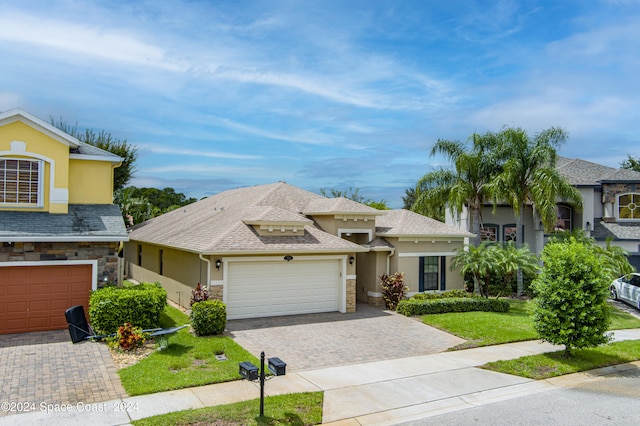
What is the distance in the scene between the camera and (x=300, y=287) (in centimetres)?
1691

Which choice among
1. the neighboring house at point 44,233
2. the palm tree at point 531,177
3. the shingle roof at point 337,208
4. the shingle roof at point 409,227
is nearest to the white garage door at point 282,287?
the shingle roof at point 337,208

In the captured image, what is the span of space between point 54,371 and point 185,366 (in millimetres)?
2741

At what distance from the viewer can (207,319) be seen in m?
13.3

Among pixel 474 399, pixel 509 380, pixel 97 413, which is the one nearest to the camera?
pixel 97 413

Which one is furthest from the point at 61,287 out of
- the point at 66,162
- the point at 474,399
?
the point at 474,399

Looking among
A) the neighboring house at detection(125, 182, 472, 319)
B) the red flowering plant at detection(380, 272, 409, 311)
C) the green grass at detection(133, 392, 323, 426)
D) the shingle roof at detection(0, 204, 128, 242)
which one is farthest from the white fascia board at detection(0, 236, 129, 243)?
the red flowering plant at detection(380, 272, 409, 311)

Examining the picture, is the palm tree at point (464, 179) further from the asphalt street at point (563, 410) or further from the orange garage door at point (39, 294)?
the orange garage door at point (39, 294)

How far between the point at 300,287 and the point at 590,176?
761 inches

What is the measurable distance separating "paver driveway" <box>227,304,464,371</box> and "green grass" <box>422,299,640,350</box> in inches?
19.5

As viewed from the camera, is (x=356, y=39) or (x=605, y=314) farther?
(x=356, y=39)

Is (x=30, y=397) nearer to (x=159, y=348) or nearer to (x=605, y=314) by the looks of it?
(x=159, y=348)

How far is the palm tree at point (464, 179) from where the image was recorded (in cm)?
2288

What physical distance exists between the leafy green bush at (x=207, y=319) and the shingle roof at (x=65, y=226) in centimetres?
320

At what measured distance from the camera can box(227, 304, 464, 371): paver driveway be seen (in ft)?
39.7
